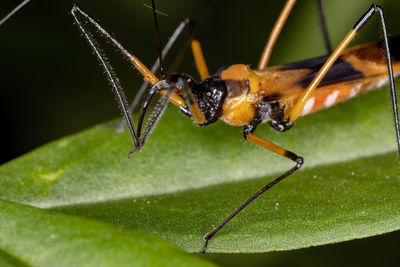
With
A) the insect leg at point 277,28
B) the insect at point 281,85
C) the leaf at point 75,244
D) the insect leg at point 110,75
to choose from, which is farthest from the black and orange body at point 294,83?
the leaf at point 75,244

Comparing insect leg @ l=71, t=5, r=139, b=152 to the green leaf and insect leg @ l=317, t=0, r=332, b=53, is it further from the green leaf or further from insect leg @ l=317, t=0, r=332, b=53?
insect leg @ l=317, t=0, r=332, b=53

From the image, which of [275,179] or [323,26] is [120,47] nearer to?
[275,179]

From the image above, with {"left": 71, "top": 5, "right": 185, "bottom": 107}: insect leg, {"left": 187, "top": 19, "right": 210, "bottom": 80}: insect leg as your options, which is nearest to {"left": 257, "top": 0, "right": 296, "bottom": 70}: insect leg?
{"left": 187, "top": 19, "right": 210, "bottom": 80}: insect leg

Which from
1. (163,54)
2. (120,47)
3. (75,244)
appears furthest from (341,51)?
(75,244)

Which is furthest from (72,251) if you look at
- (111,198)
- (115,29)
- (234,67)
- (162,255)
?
(115,29)

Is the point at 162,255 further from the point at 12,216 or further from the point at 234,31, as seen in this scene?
the point at 234,31

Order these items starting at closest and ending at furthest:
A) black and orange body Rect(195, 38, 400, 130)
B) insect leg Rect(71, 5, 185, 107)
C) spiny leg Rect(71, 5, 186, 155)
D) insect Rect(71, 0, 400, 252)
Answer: spiny leg Rect(71, 5, 186, 155) → insect leg Rect(71, 5, 185, 107) → insect Rect(71, 0, 400, 252) → black and orange body Rect(195, 38, 400, 130)
